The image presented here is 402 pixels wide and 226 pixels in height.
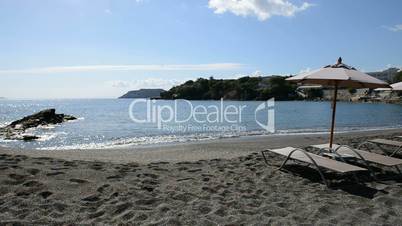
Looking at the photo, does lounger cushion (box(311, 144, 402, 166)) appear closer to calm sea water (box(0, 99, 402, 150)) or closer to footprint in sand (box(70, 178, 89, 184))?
footprint in sand (box(70, 178, 89, 184))

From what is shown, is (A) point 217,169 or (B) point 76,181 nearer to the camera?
(B) point 76,181

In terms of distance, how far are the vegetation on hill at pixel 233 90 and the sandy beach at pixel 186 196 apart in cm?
12472

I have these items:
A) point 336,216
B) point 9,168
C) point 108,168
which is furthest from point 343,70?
point 9,168

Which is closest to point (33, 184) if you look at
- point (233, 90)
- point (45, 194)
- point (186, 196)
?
point (45, 194)

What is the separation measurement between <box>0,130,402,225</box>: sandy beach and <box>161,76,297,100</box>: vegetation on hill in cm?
12472

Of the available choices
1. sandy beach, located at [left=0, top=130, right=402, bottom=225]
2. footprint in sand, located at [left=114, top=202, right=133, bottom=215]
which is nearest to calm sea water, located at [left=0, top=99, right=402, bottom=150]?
sandy beach, located at [left=0, top=130, right=402, bottom=225]

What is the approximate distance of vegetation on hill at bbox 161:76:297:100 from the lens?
136550 millimetres

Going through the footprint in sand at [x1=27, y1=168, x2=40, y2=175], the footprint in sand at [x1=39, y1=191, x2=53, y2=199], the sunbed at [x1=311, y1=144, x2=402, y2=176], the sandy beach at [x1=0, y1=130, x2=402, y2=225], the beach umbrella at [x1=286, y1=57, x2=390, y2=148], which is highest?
the beach umbrella at [x1=286, y1=57, x2=390, y2=148]

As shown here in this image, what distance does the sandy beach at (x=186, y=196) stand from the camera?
16.9 feet

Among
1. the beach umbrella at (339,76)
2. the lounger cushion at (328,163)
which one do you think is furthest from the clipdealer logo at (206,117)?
the lounger cushion at (328,163)

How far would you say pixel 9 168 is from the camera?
24.2ft

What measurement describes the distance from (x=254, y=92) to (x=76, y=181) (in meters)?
139

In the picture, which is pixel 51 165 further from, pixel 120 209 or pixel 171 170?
pixel 120 209

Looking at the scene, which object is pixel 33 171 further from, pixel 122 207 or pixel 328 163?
pixel 328 163
